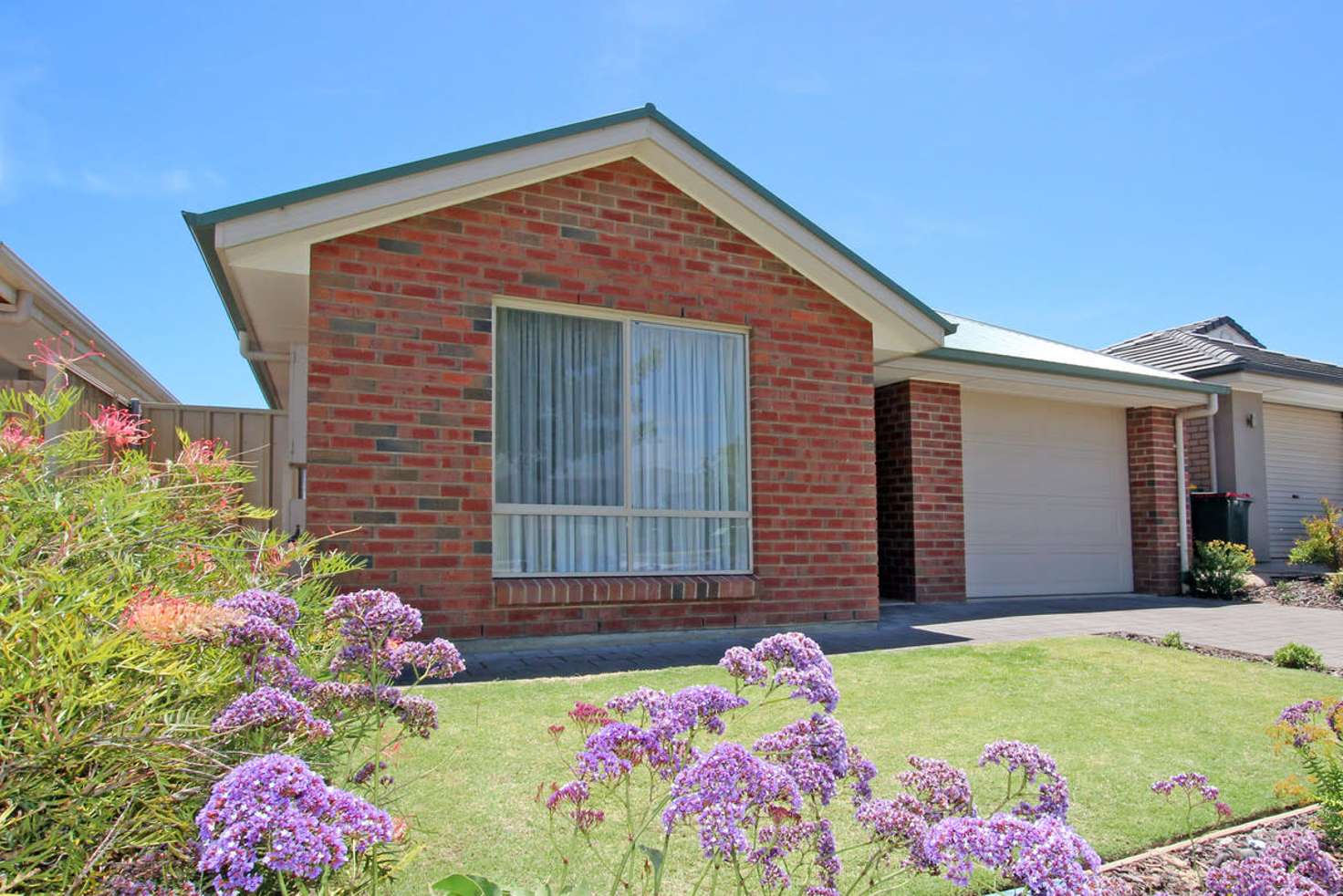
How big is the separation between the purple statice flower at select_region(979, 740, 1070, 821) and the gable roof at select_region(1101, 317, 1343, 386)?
43.9 ft

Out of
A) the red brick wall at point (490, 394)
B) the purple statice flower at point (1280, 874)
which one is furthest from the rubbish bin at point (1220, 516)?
the purple statice flower at point (1280, 874)

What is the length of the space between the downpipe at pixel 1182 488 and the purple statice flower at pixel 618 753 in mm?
11575

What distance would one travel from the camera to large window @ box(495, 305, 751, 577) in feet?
22.2

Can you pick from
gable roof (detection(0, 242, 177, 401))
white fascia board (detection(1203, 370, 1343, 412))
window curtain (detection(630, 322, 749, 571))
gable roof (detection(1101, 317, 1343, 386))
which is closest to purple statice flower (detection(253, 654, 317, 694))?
gable roof (detection(0, 242, 177, 401))

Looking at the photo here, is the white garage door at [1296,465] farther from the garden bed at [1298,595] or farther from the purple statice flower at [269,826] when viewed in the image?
the purple statice flower at [269,826]

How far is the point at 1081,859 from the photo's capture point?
1.67 m

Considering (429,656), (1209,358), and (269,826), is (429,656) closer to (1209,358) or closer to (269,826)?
(269,826)

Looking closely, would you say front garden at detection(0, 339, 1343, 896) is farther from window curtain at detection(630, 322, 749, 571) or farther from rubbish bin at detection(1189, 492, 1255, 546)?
rubbish bin at detection(1189, 492, 1255, 546)

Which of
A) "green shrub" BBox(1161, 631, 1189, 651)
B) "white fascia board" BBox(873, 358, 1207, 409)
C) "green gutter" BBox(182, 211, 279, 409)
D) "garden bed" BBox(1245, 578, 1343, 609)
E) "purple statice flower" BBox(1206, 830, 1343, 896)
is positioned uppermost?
"green gutter" BBox(182, 211, 279, 409)

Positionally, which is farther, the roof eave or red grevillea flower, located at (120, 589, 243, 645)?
the roof eave

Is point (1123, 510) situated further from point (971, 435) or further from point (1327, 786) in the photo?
point (1327, 786)

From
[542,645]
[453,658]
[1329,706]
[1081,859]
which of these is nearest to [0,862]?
[453,658]

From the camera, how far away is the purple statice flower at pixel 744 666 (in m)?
2.29

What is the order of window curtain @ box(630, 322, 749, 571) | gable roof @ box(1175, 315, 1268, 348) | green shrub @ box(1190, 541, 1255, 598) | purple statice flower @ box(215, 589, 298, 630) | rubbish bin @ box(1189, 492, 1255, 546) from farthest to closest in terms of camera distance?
gable roof @ box(1175, 315, 1268, 348), rubbish bin @ box(1189, 492, 1255, 546), green shrub @ box(1190, 541, 1255, 598), window curtain @ box(630, 322, 749, 571), purple statice flower @ box(215, 589, 298, 630)
